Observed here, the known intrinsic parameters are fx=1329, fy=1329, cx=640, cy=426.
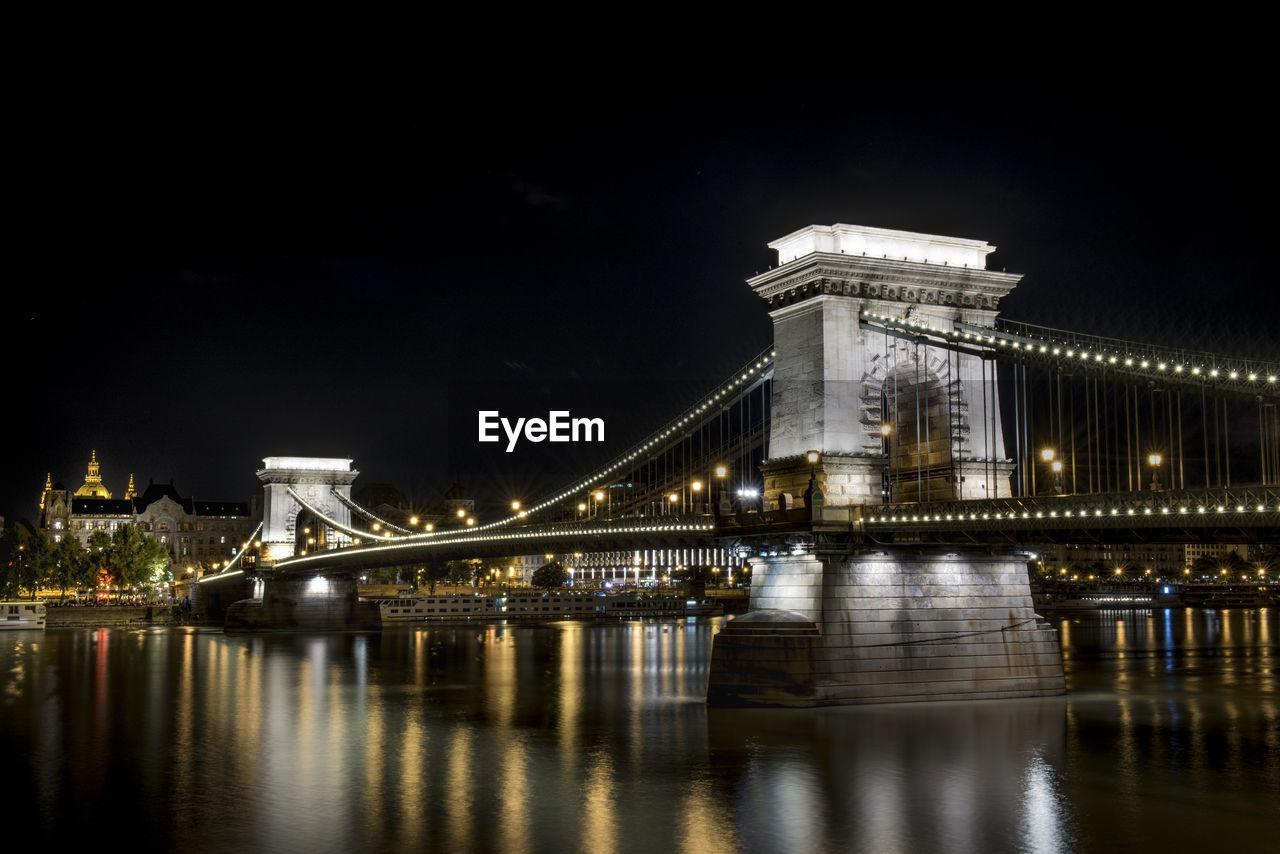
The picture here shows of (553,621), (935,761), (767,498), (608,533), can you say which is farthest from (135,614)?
(935,761)

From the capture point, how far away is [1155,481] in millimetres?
32125

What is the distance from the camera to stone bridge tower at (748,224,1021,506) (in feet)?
130

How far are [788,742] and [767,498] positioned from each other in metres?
10.3

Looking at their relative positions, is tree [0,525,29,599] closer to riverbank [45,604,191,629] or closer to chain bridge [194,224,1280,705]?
riverbank [45,604,191,629]

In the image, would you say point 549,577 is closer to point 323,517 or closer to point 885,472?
point 323,517

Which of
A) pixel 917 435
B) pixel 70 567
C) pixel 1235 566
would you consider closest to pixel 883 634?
pixel 917 435

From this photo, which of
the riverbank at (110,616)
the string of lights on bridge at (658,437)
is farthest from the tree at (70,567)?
the string of lights on bridge at (658,437)

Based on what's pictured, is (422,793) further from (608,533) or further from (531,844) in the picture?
(608,533)

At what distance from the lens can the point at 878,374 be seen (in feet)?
132

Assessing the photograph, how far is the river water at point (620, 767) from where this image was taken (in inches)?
976

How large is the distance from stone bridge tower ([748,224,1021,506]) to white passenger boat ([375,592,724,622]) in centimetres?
7689

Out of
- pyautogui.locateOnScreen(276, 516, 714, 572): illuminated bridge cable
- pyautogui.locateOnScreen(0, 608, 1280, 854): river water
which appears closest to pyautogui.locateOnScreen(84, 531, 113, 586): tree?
pyautogui.locateOnScreen(276, 516, 714, 572): illuminated bridge cable

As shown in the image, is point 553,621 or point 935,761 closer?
point 935,761

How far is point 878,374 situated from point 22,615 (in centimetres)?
8748
